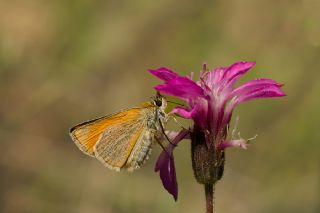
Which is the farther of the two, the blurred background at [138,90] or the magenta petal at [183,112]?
the blurred background at [138,90]

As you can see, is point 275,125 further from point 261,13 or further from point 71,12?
point 71,12

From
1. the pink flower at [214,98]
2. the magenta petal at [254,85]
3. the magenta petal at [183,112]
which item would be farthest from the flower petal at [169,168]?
the magenta petal at [254,85]

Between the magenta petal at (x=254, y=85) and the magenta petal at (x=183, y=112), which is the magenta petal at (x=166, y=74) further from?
the magenta petal at (x=254, y=85)

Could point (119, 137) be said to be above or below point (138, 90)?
below

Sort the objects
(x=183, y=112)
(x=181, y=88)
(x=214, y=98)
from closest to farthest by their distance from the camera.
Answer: (x=181, y=88) → (x=183, y=112) → (x=214, y=98)

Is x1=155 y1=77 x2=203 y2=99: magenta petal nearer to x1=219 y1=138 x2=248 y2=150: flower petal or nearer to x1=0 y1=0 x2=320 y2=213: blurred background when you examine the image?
x1=219 y1=138 x2=248 y2=150: flower petal

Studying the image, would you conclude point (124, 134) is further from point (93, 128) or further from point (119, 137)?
point (93, 128)

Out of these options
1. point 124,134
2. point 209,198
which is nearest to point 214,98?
point 209,198
